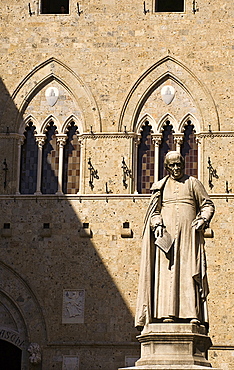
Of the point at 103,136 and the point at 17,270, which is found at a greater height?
the point at 103,136

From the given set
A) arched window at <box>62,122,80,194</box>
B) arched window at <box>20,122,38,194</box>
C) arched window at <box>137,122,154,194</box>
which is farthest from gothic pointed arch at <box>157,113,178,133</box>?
arched window at <box>20,122,38,194</box>

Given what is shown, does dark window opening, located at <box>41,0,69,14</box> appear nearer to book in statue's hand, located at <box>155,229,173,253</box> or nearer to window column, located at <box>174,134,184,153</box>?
window column, located at <box>174,134,184,153</box>

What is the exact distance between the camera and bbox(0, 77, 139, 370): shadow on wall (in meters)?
19.4

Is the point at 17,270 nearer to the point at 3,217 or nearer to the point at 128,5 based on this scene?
the point at 3,217

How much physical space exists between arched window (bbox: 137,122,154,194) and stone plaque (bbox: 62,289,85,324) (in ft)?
8.97

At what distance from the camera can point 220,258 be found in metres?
19.6

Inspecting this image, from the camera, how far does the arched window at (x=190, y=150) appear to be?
20453mm

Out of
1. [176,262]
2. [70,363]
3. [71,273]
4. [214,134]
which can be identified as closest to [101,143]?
[214,134]

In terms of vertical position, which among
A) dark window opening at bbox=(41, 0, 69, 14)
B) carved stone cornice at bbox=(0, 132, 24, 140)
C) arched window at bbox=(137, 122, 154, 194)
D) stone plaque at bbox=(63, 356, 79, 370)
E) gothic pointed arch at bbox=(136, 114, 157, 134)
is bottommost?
stone plaque at bbox=(63, 356, 79, 370)

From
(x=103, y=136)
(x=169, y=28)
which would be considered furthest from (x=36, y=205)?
(x=169, y=28)

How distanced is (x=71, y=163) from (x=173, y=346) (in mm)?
11394

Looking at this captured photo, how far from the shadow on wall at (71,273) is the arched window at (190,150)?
6.67ft

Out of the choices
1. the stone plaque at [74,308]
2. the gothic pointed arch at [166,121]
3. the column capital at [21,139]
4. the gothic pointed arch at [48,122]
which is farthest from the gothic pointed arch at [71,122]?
the stone plaque at [74,308]

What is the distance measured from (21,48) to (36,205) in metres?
3.78
